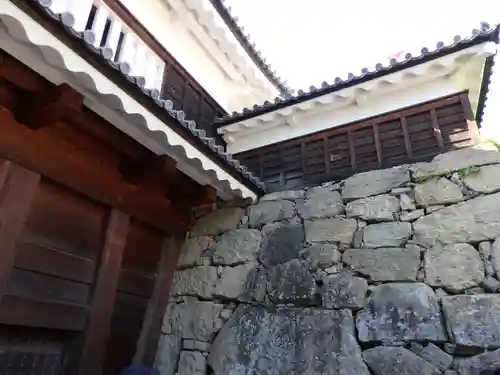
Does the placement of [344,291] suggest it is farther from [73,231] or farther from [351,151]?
[73,231]

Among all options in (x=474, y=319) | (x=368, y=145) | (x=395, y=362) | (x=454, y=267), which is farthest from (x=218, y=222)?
(x=474, y=319)

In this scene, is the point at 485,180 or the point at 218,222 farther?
the point at 218,222

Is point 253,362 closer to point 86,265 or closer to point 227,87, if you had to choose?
point 86,265

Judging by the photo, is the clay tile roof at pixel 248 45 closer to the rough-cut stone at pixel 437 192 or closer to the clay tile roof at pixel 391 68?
the clay tile roof at pixel 391 68

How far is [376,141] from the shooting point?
11.1 feet

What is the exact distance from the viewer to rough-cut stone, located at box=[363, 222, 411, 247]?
9.47 feet

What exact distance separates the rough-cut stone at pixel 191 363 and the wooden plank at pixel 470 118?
2.79 meters

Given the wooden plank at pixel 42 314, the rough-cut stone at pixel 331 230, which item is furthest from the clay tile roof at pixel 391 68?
the wooden plank at pixel 42 314

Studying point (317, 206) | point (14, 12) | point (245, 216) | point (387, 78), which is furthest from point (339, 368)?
point (14, 12)

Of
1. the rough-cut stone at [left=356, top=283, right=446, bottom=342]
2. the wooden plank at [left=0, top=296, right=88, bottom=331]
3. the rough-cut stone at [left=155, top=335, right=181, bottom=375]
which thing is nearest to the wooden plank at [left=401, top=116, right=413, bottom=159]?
the rough-cut stone at [left=356, top=283, right=446, bottom=342]

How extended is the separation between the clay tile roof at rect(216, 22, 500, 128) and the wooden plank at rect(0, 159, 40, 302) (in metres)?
2.28

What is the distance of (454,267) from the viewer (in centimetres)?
261

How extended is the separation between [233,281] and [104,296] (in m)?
1.09

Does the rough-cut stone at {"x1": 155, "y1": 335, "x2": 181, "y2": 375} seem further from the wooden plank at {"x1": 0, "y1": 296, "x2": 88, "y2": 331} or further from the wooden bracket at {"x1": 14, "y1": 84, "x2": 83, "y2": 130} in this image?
the wooden bracket at {"x1": 14, "y1": 84, "x2": 83, "y2": 130}
